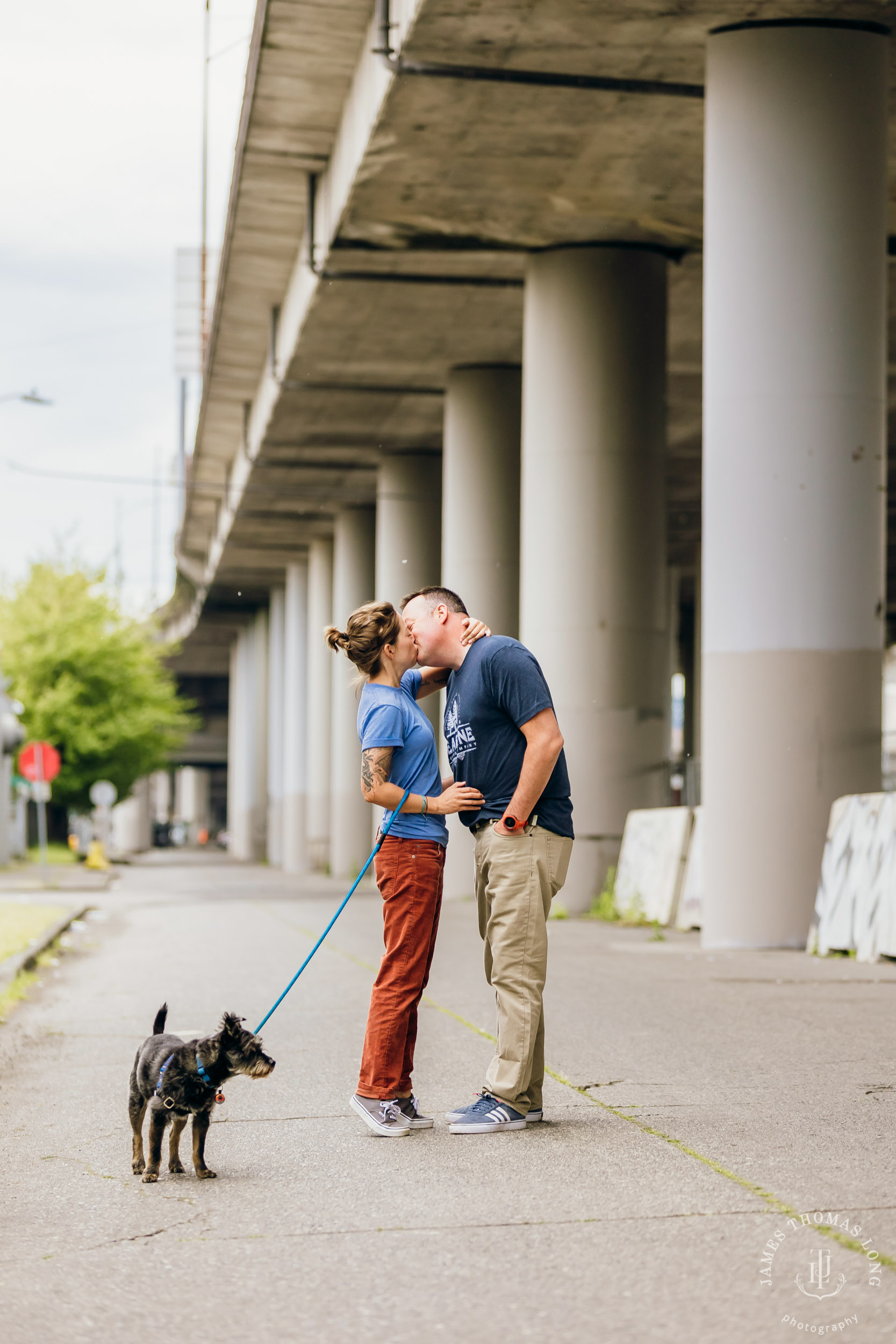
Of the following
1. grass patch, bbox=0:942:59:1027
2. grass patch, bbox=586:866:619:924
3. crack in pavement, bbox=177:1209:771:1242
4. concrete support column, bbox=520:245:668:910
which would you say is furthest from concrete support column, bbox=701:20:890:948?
crack in pavement, bbox=177:1209:771:1242

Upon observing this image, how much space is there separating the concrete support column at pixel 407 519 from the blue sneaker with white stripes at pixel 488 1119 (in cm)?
2552

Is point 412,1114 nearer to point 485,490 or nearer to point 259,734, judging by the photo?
point 485,490

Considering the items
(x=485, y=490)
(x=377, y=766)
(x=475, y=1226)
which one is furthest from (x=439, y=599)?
(x=485, y=490)

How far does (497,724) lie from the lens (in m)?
6.05

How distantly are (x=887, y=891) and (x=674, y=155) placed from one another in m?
8.16

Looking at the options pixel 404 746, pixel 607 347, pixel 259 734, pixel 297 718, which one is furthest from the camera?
pixel 259 734

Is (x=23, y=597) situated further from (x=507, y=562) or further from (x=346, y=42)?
(x=346, y=42)

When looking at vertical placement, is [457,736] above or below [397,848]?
above

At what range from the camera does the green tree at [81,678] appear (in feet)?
154

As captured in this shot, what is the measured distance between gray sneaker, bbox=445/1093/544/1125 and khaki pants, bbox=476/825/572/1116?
0.03 m

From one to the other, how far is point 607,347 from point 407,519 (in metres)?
12.6

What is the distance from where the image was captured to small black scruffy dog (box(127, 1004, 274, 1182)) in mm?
5230

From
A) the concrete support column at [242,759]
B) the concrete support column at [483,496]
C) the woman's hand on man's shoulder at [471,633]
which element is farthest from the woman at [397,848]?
the concrete support column at [242,759]

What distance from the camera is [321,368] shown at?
25.6 m
